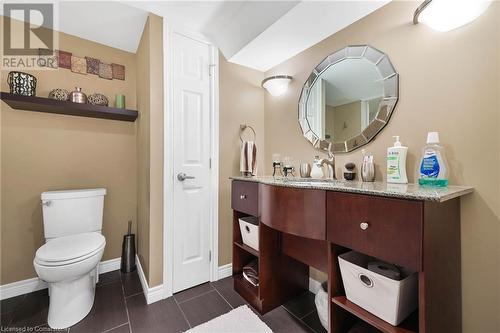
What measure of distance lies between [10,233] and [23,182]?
16.5 inches

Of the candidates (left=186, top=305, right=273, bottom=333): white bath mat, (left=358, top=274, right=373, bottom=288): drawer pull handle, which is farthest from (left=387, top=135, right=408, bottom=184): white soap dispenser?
(left=186, top=305, right=273, bottom=333): white bath mat

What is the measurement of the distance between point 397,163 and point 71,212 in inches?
96.1

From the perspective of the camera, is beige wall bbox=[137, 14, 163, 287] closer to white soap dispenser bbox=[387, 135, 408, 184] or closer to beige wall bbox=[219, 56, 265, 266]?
beige wall bbox=[219, 56, 265, 266]

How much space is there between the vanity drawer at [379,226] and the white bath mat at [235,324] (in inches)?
32.9

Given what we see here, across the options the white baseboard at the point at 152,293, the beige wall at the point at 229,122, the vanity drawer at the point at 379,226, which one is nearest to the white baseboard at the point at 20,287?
the white baseboard at the point at 152,293

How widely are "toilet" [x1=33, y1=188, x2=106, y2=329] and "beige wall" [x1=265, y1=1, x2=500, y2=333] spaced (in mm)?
2073

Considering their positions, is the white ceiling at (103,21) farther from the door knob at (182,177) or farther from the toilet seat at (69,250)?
the toilet seat at (69,250)

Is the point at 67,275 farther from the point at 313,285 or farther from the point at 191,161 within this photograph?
the point at 313,285

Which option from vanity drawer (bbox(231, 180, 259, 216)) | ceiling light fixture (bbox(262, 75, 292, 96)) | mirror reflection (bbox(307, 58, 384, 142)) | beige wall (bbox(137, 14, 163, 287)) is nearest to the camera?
mirror reflection (bbox(307, 58, 384, 142))

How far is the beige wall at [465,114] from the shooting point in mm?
954

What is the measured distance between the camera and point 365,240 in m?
0.91

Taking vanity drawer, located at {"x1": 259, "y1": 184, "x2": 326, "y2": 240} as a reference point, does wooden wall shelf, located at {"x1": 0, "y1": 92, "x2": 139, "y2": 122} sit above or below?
above

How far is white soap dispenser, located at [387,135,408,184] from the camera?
46.6 inches

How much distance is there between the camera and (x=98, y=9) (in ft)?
5.40
